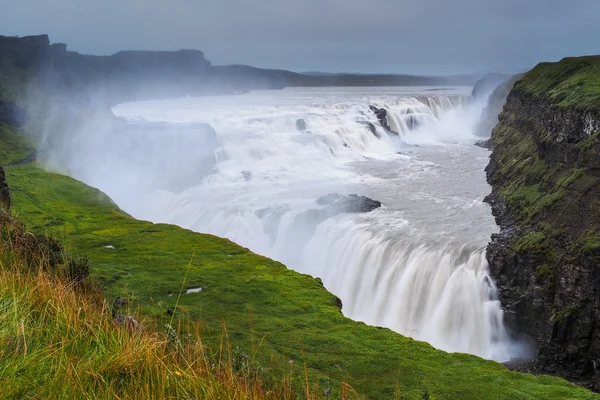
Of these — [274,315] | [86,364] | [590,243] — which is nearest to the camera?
[86,364]

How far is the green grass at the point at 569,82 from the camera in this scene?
2509 centimetres

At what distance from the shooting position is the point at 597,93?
24.6 m

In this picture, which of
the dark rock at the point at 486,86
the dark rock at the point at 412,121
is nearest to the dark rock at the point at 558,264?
the dark rock at the point at 412,121

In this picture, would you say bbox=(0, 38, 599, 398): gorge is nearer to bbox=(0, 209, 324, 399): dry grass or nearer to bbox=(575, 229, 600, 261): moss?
bbox=(575, 229, 600, 261): moss

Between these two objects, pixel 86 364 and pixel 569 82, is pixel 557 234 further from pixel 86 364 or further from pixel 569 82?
pixel 86 364

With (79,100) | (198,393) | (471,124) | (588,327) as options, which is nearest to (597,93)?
(588,327)

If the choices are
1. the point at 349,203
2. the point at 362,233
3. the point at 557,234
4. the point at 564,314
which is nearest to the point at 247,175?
the point at 349,203

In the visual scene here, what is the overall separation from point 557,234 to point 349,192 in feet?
52.6

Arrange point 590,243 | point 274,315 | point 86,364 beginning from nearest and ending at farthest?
point 86,364 → point 274,315 → point 590,243

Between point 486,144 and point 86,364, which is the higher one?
point 86,364

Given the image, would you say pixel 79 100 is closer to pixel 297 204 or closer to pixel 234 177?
pixel 234 177

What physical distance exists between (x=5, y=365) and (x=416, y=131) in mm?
62922

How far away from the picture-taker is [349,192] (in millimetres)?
33688

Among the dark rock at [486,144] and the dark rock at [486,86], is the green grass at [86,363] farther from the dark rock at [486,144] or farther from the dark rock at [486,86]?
the dark rock at [486,86]
